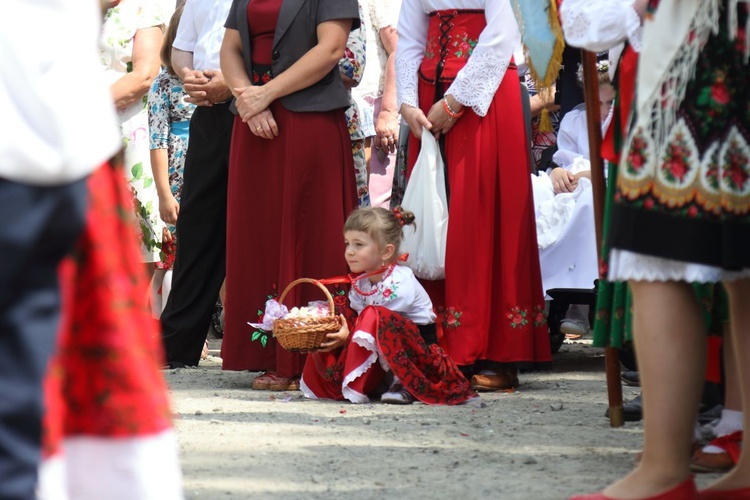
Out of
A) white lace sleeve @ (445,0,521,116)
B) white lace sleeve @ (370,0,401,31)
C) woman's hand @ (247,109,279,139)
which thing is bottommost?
woman's hand @ (247,109,279,139)

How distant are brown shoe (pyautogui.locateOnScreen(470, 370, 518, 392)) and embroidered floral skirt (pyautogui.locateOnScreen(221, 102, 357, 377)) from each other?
750 millimetres

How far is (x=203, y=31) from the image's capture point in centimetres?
614

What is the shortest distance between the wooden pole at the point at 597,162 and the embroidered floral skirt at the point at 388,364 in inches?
44.0

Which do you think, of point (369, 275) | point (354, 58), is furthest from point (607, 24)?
point (354, 58)

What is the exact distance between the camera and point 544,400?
16.0ft

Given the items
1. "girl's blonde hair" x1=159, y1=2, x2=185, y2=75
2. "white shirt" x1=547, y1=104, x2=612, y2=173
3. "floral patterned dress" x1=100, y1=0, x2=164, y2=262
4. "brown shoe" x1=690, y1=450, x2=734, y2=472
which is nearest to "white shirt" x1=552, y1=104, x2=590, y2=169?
"white shirt" x1=547, y1=104, x2=612, y2=173

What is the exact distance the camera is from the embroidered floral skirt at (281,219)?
206 inches

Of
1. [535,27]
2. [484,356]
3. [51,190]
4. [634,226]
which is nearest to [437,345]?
[484,356]

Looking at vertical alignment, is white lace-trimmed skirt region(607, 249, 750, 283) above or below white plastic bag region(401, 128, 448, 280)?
below

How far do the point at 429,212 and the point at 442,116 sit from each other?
0.43 m

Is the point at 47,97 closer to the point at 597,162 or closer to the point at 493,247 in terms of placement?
the point at 597,162

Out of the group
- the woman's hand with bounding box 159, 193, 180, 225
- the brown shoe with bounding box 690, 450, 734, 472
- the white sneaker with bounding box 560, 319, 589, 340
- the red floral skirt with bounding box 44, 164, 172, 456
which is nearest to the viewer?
the red floral skirt with bounding box 44, 164, 172, 456

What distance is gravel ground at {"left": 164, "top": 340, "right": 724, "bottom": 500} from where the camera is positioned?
3244 mm

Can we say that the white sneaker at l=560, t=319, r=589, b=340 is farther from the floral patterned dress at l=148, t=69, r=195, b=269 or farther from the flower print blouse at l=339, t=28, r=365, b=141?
the floral patterned dress at l=148, t=69, r=195, b=269
